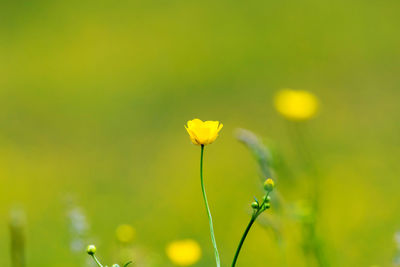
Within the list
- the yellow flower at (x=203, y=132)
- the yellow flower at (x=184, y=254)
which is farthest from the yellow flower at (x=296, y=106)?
the yellow flower at (x=203, y=132)

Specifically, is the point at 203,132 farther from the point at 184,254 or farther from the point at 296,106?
the point at 296,106

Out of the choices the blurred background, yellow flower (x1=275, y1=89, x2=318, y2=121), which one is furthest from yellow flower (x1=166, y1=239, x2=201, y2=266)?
yellow flower (x1=275, y1=89, x2=318, y2=121)

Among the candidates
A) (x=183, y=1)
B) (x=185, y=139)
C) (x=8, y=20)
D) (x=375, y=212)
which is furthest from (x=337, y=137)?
(x=8, y=20)

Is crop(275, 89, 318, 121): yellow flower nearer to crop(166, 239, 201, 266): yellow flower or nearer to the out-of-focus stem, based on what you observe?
crop(166, 239, 201, 266): yellow flower

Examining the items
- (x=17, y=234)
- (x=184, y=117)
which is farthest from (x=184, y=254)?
(x=184, y=117)

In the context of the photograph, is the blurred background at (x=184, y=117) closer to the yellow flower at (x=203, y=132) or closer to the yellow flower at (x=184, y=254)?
the yellow flower at (x=184, y=254)

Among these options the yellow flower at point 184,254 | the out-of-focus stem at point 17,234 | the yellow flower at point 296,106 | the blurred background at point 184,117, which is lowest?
the out-of-focus stem at point 17,234
